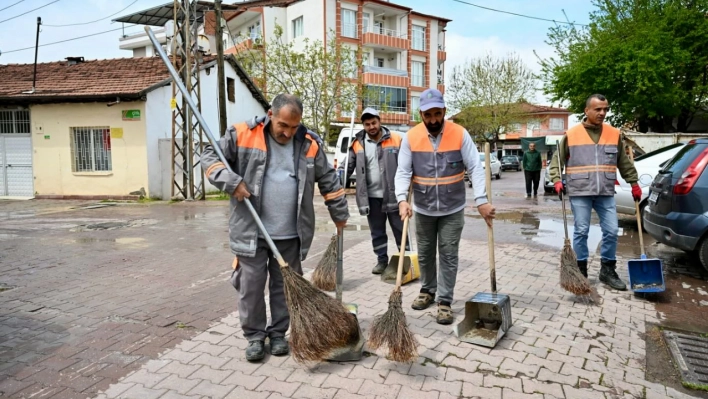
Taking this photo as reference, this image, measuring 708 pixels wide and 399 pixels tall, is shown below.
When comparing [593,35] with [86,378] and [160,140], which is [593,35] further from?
[86,378]

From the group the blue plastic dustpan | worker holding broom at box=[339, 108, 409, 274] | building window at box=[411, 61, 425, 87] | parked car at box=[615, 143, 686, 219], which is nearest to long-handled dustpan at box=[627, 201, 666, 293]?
the blue plastic dustpan

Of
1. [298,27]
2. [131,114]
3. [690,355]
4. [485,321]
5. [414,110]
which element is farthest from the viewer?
[414,110]

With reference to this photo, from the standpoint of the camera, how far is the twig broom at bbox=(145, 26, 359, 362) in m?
3.28

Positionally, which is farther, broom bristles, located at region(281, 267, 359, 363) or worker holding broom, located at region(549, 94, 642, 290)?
worker holding broom, located at region(549, 94, 642, 290)

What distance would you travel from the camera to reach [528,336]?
4004 millimetres

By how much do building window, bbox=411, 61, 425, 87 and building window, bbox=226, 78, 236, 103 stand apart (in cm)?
2883

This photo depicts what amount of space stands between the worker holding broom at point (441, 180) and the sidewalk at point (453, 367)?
0.56 metres

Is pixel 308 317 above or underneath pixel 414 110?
underneath

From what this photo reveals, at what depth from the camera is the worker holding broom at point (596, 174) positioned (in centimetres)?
527

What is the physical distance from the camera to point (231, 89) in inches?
796

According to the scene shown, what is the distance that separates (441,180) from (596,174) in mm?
2055

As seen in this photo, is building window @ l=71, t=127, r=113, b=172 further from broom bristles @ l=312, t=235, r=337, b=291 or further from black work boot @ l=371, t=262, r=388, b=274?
broom bristles @ l=312, t=235, r=337, b=291

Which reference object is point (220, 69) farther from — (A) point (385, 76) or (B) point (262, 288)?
(A) point (385, 76)

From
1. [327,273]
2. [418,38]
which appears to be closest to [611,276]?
[327,273]
